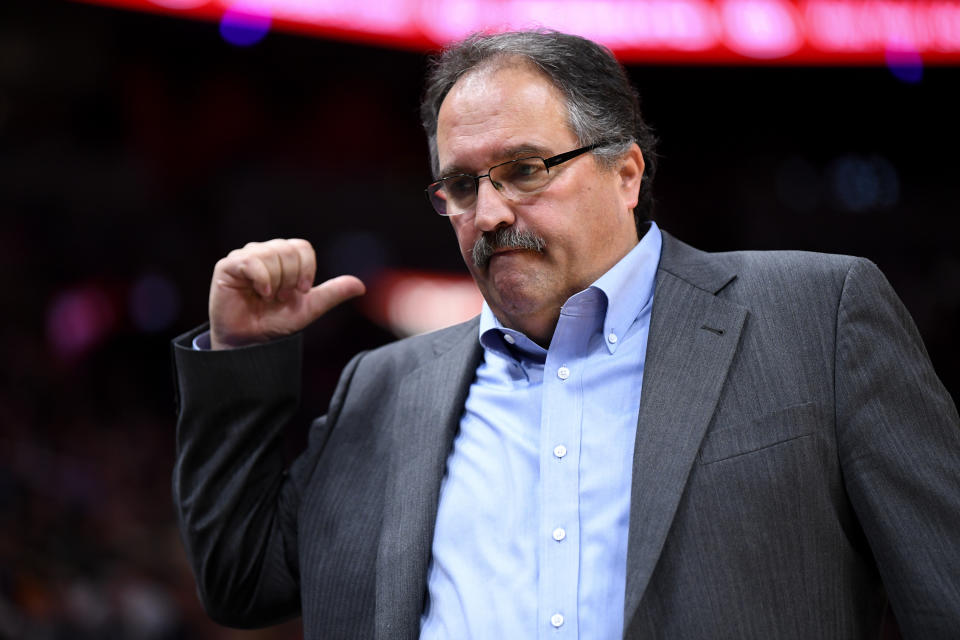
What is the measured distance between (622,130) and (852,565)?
0.78 meters

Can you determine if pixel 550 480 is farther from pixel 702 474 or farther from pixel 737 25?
pixel 737 25

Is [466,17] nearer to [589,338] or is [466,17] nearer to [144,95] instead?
[589,338]

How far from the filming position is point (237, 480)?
1.48 m

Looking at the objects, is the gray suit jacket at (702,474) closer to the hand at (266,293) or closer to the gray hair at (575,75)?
the hand at (266,293)

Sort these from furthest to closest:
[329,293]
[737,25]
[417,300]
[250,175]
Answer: [417,300] → [250,175] → [737,25] → [329,293]

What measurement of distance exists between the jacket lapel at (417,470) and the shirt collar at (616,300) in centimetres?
6

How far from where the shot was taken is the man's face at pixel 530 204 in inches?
54.9

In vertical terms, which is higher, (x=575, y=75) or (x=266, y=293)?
(x=575, y=75)

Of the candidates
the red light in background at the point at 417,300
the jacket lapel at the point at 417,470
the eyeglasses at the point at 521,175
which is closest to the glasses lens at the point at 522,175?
the eyeglasses at the point at 521,175

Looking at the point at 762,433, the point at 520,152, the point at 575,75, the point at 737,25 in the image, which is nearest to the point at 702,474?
the point at 762,433

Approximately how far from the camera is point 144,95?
7559mm

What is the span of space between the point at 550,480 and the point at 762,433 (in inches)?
11.7

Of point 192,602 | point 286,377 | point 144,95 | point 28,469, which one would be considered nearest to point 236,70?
point 144,95

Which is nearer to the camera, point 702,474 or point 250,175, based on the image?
point 702,474
